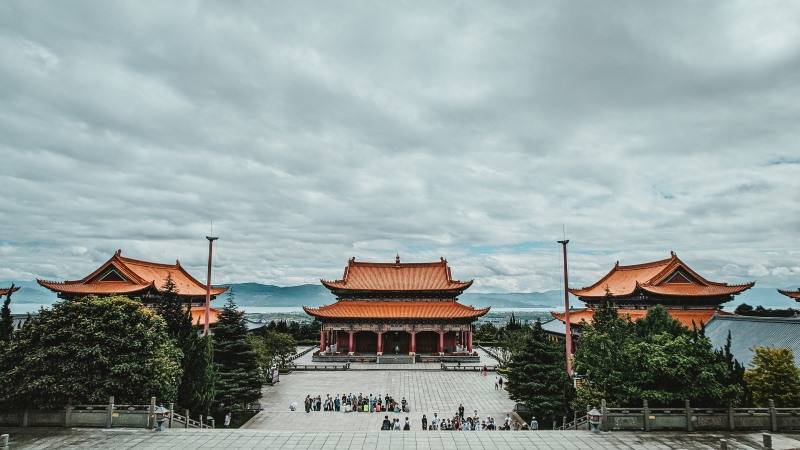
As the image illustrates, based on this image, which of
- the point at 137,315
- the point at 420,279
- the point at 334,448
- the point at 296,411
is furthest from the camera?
the point at 420,279

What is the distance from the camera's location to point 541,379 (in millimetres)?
28516

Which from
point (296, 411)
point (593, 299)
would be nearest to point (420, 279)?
point (593, 299)

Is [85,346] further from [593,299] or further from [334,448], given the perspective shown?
[593,299]

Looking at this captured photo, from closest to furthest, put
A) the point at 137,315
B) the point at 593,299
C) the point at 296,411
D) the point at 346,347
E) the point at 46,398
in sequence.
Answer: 1. the point at 46,398
2. the point at 137,315
3. the point at 296,411
4. the point at 593,299
5. the point at 346,347

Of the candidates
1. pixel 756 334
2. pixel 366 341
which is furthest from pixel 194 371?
pixel 756 334

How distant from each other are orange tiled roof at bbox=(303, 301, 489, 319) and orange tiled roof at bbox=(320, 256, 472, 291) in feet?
6.08

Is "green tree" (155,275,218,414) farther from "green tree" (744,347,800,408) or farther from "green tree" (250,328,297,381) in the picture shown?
"green tree" (744,347,800,408)

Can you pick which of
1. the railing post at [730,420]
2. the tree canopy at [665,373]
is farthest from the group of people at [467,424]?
the railing post at [730,420]

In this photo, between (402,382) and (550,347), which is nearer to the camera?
(550,347)

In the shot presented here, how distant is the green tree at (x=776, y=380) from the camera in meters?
21.5

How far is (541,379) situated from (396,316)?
28243mm

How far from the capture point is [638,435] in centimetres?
1977

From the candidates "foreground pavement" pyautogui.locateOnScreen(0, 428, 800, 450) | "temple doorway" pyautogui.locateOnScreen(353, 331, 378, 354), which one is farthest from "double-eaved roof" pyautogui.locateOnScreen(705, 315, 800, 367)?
"temple doorway" pyautogui.locateOnScreen(353, 331, 378, 354)

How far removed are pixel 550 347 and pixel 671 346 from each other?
895 cm
